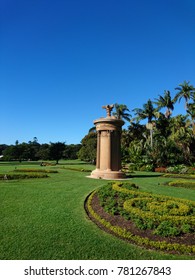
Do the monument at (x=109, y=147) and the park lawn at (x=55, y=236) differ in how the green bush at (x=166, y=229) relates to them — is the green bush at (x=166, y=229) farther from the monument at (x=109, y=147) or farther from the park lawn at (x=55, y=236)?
the monument at (x=109, y=147)

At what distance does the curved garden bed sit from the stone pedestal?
9.30 meters

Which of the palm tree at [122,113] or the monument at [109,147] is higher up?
the palm tree at [122,113]

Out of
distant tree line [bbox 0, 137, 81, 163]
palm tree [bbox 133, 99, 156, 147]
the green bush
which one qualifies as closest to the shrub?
palm tree [bbox 133, 99, 156, 147]

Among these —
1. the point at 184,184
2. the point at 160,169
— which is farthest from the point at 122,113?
the point at 184,184

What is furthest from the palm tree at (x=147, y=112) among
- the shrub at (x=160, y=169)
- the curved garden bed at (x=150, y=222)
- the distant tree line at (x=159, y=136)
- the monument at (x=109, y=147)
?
the curved garden bed at (x=150, y=222)

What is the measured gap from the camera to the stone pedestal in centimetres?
1761

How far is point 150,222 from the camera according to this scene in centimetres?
582

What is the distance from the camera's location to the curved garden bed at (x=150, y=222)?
5061mm

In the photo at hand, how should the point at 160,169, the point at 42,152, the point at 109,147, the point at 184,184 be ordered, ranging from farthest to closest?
the point at 42,152
the point at 160,169
the point at 109,147
the point at 184,184

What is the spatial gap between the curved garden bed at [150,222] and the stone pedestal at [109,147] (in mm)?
9300

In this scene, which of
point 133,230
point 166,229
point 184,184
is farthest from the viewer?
point 184,184

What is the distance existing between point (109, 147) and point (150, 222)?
1194 cm

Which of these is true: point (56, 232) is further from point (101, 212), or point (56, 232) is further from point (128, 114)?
point (128, 114)

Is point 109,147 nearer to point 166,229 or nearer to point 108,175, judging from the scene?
point 108,175
